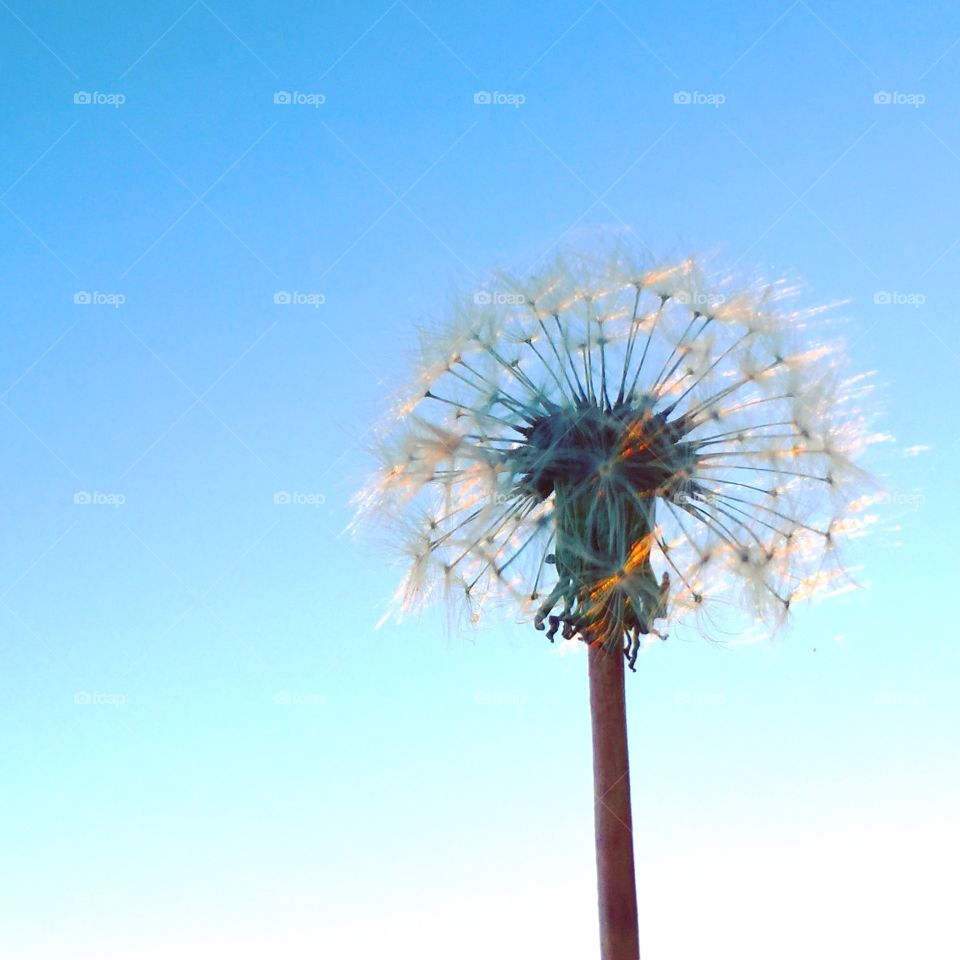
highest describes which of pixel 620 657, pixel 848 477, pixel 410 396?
pixel 410 396

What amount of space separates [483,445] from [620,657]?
2189 mm

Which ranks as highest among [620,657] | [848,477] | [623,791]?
[848,477]

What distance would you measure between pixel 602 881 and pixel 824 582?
318cm

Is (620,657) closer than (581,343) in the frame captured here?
Yes

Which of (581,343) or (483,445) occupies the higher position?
(581,343)

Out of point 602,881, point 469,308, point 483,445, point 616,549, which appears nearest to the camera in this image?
point 602,881

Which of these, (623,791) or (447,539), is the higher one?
(447,539)

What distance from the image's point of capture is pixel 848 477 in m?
11.8

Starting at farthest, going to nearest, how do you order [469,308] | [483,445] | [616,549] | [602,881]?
[469,308] → [483,445] → [616,549] → [602,881]

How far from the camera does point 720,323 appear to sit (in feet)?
40.2

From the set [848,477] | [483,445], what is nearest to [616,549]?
[483,445]

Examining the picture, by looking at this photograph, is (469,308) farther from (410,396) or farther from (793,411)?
(793,411)

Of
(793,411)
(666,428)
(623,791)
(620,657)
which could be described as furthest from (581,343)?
(623,791)

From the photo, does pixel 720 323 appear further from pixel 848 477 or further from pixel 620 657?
pixel 620 657
